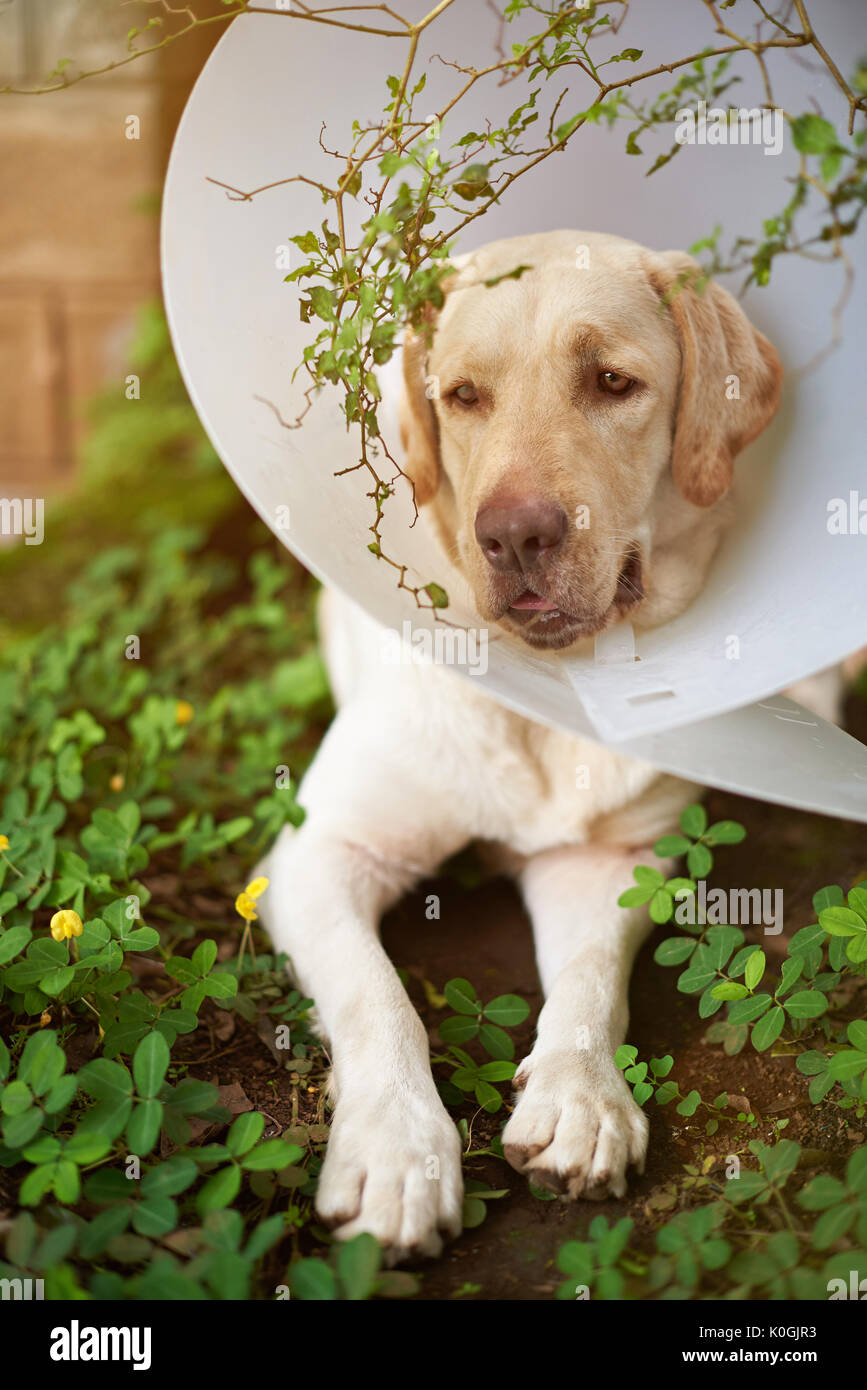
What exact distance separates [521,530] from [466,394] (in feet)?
1.40

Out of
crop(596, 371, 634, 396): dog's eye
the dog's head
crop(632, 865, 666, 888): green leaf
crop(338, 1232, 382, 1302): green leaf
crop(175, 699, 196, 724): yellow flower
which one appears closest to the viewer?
crop(338, 1232, 382, 1302): green leaf

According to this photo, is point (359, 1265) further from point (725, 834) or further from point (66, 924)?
point (725, 834)

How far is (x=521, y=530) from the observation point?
1.89 m

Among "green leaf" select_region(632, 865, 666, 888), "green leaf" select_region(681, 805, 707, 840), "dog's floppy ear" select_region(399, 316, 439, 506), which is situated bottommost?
"green leaf" select_region(632, 865, 666, 888)

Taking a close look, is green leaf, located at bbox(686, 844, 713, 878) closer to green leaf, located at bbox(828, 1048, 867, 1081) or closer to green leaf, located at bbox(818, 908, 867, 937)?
green leaf, located at bbox(818, 908, 867, 937)

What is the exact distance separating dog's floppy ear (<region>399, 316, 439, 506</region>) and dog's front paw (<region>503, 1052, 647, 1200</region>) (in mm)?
1176

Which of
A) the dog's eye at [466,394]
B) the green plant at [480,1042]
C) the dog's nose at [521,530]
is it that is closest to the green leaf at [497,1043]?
the green plant at [480,1042]

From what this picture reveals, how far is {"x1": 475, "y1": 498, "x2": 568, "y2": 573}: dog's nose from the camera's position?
1883 mm

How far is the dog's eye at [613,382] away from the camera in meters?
2.08

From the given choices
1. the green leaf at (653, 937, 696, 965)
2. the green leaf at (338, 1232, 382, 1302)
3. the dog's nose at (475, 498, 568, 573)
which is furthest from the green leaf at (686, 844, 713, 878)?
the green leaf at (338, 1232, 382, 1302)

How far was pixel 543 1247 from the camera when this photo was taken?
65.2 inches

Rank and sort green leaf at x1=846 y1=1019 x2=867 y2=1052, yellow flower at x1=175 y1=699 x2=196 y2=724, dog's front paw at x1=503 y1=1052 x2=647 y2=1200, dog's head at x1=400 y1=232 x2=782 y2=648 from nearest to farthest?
dog's front paw at x1=503 y1=1052 x2=647 y2=1200 < green leaf at x1=846 y1=1019 x2=867 y2=1052 < dog's head at x1=400 y1=232 x2=782 y2=648 < yellow flower at x1=175 y1=699 x2=196 y2=724

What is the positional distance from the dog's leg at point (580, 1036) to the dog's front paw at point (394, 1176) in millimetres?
141

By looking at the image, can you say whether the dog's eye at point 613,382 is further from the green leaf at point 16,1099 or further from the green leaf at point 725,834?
the green leaf at point 16,1099
